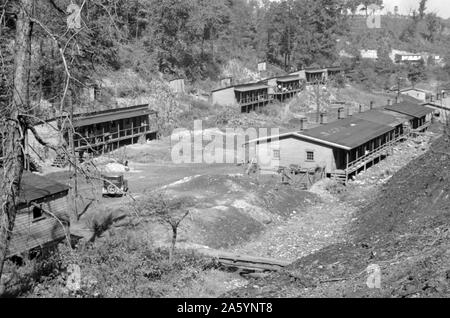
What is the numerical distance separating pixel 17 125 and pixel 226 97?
2297 inches

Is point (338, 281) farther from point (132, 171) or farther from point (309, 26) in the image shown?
point (309, 26)

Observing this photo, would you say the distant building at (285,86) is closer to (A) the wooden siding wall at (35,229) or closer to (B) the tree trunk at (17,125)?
(A) the wooden siding wall at (35,229)

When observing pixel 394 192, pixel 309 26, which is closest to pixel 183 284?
pixel 394 192

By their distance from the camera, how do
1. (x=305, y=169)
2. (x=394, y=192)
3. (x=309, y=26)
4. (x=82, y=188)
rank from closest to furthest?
(x=394, y=192) < (x=82, y=188) < (x=305, y=169) < (x=309, y=26)

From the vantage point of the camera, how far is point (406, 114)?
5838 cm

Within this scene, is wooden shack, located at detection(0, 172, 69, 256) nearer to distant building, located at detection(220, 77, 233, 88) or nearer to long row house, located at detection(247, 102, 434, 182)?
long row house, located at detection(247, 102, 434, 182)

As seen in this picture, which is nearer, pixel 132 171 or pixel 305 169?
pixel 305 169

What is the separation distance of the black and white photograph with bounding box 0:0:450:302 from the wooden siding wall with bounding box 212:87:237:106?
0.18 metres

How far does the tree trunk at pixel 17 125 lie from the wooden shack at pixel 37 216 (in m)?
8.62

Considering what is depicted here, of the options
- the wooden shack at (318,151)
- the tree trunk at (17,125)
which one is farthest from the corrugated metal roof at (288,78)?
the tree trunk at (17,125)

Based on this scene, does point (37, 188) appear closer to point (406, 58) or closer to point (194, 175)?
point (194, 175)

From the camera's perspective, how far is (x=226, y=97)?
6794 centimetres

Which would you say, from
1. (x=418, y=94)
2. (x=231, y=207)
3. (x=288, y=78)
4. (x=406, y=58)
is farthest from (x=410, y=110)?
(x=406, y=58)
